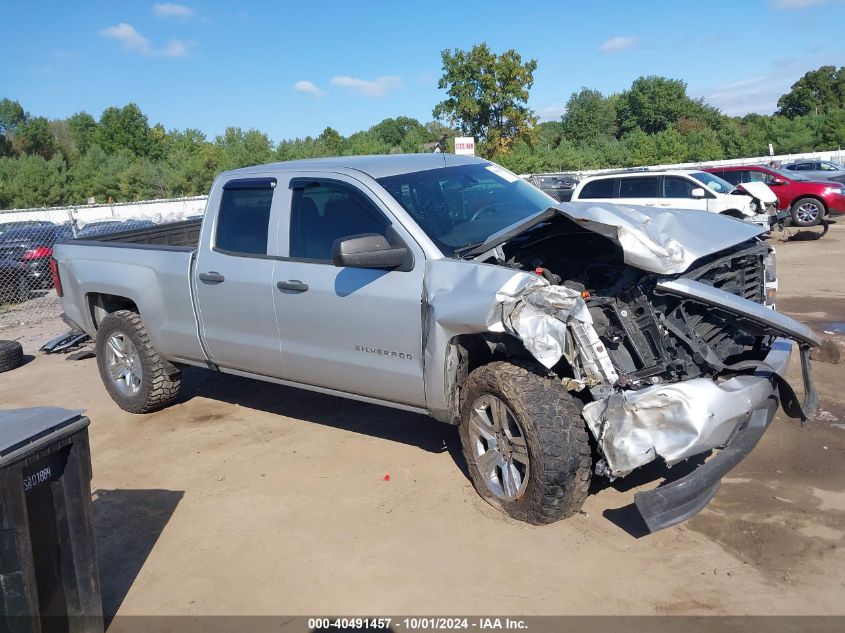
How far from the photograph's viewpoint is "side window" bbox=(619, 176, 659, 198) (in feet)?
52.6

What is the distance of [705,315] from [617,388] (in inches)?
32.2

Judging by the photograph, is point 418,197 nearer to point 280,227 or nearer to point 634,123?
point 280,227

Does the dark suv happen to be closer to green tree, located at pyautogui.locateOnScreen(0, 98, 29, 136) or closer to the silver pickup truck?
the silver pickup truck

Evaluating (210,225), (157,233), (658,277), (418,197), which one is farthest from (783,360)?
(157,233)

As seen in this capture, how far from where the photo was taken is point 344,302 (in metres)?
4.67

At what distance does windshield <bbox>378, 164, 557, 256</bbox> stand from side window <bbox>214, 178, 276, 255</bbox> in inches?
40.6

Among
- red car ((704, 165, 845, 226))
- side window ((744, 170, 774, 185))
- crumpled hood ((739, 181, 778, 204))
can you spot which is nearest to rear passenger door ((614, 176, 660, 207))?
red car ((704, 165, 845, 226))

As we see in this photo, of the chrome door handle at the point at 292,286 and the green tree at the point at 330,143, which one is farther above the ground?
the green tree at the point at 330,143

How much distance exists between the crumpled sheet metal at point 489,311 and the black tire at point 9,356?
632 centimetres

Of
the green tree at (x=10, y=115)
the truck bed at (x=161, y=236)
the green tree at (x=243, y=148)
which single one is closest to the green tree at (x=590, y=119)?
the green tree at (x=243, y=148)

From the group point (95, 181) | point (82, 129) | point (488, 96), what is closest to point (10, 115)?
point (82, 129)

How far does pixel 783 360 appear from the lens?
4023mm

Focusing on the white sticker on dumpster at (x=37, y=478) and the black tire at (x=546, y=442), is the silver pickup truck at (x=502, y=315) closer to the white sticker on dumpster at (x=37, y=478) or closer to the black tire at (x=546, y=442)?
the black tire at (x=546, y=442)

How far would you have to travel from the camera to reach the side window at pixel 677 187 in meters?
15.8
